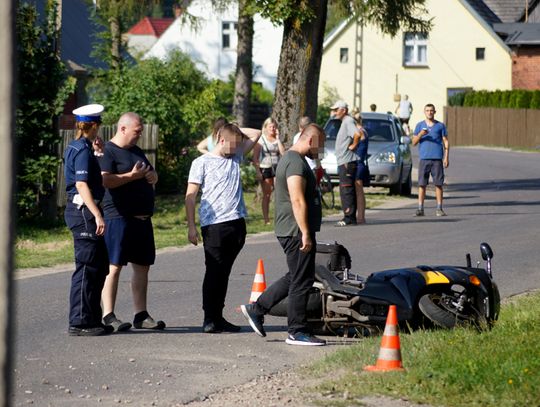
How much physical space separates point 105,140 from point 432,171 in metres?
5.65

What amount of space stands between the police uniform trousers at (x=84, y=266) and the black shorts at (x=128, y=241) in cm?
13

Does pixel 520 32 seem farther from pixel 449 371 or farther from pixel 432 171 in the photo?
pixel 449 371

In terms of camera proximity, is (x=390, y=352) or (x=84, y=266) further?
(x=84, y=266)

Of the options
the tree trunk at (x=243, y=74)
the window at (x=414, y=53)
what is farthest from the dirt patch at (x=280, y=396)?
the window at (x=414, y=53)

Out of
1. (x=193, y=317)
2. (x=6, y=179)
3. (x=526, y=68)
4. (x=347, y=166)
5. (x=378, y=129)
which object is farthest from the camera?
(x=526, y=68)

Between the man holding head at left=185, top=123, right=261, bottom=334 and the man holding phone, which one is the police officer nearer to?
the man holding head at left=185, top=123, right=261, bottom=334

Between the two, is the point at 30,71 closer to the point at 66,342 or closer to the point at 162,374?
the point at 66,342

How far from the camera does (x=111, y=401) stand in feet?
24.4

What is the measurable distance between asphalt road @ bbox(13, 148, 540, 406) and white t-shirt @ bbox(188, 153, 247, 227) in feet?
3.23

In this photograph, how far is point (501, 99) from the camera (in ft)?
192

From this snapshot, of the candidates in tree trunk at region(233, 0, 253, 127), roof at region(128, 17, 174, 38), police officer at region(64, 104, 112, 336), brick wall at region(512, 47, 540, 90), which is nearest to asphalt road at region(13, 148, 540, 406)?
police officer at region(64, 104, 112, 336)

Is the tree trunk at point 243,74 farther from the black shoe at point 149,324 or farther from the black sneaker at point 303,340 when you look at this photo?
the black sneaker at point 303,340

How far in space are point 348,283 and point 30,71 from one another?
10714 millimetres

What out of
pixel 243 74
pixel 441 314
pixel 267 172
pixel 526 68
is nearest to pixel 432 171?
pixel 267 172
